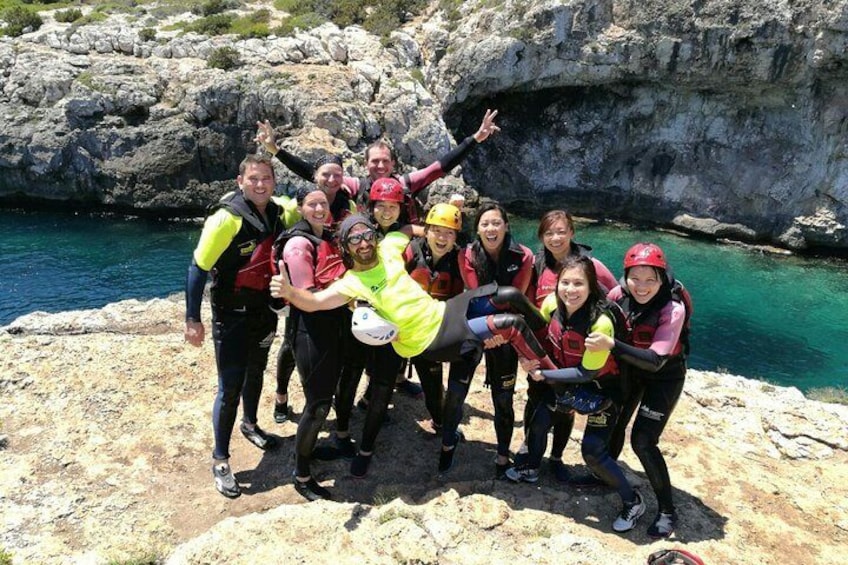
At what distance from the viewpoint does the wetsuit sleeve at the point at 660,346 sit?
15.0 ft

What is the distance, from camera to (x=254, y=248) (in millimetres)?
→ 5414

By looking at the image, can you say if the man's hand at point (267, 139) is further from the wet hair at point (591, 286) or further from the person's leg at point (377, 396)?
the wet hair at point (591, 286)

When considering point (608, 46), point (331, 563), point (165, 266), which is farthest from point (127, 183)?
point (331, 563)

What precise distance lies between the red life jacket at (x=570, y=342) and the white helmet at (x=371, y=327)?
1457 millimetres

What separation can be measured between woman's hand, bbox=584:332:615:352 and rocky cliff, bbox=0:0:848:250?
80.9ft

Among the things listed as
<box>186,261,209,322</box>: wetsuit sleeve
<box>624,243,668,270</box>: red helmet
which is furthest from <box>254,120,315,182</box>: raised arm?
<box>624,243,668,270</box>: red helmet

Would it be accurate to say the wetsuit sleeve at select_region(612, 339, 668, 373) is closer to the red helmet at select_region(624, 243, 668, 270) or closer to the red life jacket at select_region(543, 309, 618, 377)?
the red life jacket at select_region(543, 309, 618, 377)

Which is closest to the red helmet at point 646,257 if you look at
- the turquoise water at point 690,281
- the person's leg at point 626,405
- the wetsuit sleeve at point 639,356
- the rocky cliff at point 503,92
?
the wetsuit sleeve at point 639,356

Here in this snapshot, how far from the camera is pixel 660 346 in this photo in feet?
15.3

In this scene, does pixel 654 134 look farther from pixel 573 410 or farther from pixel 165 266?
pixel 573 410

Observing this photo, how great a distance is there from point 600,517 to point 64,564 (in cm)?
489

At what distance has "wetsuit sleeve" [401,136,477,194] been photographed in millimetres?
6957

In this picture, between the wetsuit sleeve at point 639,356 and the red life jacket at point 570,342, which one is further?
the red life jacket at point 570,342

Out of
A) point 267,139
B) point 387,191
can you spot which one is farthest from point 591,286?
point 267,139
